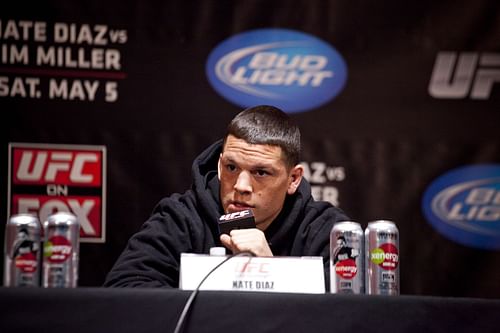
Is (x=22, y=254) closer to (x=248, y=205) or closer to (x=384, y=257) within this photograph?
(x=384, y=257)

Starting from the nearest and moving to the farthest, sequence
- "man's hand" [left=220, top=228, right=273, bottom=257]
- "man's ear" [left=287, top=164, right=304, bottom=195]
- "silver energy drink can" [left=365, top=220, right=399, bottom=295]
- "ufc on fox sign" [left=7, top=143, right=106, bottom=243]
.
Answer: "silver energy drink can" [left=365, top=220, right=399, bottom=295]
"man's hand" [left=220, top=228, right=273, bottom=257]
"man's ear" [left=287, top=164, right=304, bottom=195]
"ufc on fox sign" [left=7, top=143, right=106, bottom=243]

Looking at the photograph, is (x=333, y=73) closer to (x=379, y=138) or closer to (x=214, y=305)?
(x=379, y=138)

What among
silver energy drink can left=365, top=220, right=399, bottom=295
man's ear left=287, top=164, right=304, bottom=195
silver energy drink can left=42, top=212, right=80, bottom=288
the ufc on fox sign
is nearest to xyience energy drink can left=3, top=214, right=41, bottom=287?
silver energy drink can left=42, top=212, right=80, bottom=288

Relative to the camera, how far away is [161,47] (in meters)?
3.66

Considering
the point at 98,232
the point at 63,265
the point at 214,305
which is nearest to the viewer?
the point at 214,305

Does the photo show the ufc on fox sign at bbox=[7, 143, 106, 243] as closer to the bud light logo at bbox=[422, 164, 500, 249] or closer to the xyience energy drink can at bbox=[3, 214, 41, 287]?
the bud light logo at bbox=[422, 164, 500, 249]

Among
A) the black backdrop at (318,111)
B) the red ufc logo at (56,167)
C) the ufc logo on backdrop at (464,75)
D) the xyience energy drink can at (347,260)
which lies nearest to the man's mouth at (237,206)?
the xyience energy drink can at (347,260)

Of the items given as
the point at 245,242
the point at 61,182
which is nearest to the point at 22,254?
the point at 245,242

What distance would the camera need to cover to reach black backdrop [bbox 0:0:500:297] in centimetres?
360

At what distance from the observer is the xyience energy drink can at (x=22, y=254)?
191 centimetres

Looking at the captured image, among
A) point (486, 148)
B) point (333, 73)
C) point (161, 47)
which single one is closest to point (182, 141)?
point (161, 47)

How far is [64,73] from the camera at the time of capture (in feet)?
11.8

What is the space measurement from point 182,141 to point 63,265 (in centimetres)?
175

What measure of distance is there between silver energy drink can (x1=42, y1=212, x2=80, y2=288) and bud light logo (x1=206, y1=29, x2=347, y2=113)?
1800 mm
